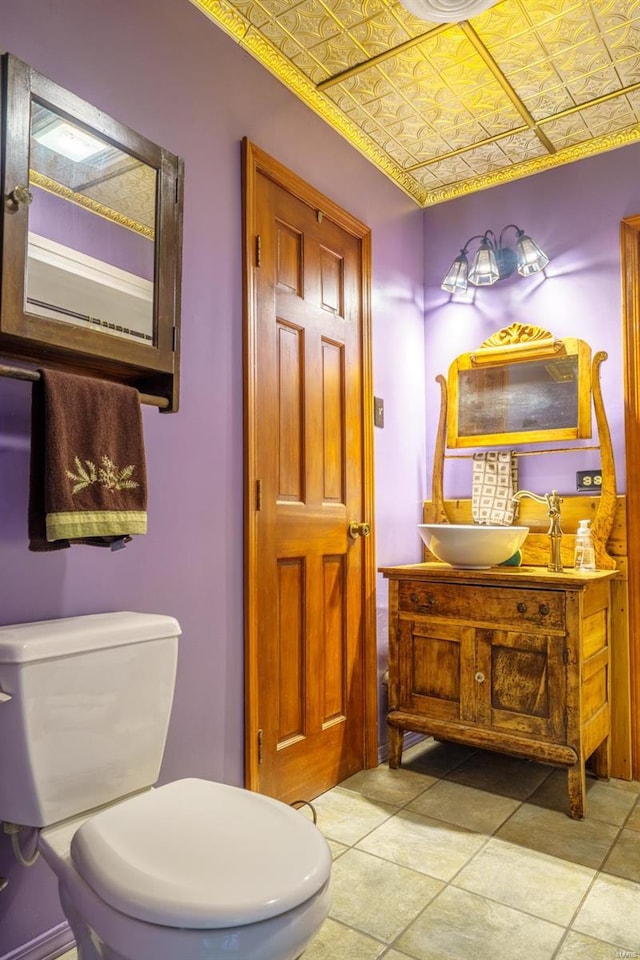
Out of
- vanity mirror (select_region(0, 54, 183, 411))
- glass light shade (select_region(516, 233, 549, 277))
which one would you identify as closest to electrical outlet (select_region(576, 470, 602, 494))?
glass light shade (select_region(516, 233, 549, 277))

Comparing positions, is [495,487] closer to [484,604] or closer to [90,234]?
[484,604]

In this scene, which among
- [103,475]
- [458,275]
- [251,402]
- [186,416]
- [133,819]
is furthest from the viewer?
[458,275]

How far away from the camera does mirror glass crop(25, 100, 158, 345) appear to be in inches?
54.0

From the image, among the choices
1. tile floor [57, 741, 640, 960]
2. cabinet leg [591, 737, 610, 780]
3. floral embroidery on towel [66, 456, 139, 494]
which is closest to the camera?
floral embroidery on towel [66, 456, 139, 494]

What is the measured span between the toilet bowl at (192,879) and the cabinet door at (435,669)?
1.26 metres

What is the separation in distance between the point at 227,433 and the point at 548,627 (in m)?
1.25

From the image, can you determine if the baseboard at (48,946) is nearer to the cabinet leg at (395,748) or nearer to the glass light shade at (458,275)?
the cabinet leg at (395,748)

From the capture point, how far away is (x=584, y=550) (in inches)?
96.2

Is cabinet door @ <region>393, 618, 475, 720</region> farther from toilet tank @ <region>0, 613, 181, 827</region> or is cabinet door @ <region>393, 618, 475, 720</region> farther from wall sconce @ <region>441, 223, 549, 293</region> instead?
wall sconce @ <region>441, 223, 549, 293</region>

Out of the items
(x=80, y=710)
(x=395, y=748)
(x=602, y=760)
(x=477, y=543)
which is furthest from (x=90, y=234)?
(x=602, y=760)

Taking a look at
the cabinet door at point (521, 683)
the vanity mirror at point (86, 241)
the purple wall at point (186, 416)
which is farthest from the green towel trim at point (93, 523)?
the cabinet door at point (521, 683)

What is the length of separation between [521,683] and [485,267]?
1.69m

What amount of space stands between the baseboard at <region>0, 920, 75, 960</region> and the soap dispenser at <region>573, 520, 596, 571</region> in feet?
6.44

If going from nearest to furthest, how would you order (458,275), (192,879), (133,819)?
(192,879) → (133,819) → (458,275)
